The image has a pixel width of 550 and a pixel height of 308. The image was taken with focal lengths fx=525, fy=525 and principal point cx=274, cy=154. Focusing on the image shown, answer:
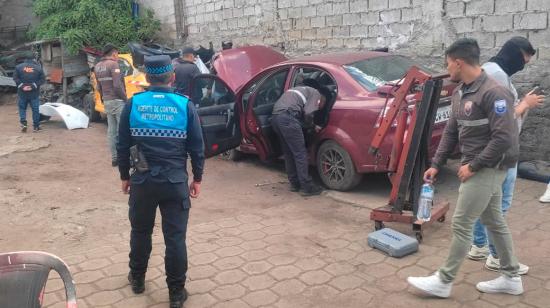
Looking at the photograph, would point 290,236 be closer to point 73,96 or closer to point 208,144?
point 208,144

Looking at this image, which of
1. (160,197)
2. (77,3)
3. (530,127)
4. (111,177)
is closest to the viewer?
(160,197)

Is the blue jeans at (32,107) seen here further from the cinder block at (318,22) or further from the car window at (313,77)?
the car window at (313,77)

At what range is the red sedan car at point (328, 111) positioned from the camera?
5.80 meters

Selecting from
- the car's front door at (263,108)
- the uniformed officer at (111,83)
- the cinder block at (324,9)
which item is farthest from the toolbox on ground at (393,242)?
the cinder block at (324,9)

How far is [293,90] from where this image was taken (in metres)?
6.20

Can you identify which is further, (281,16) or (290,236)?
(281,16)

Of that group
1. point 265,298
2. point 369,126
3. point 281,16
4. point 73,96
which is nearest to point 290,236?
point 265,298

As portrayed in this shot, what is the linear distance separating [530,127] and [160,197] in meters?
5.16

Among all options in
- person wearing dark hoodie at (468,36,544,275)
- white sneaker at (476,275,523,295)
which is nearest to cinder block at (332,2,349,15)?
person wearing dark hoodie at (468,36,544,275)

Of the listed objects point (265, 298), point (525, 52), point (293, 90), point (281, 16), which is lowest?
point (265, 298)

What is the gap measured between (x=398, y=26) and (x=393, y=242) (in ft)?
16.1

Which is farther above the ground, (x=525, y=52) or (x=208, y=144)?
(x=525, y=52)

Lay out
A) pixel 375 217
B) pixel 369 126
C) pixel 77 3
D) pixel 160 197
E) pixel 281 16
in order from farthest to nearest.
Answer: pixel 77 3 < pixel 281 16 < pixel 369 126 < pixel 375 217 < pixel 160 197

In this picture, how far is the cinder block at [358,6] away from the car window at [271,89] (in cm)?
278
